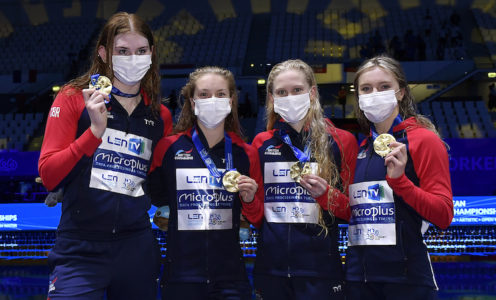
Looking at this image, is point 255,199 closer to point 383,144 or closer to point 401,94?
point 383,144

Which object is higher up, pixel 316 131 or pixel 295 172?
pixel 316 131

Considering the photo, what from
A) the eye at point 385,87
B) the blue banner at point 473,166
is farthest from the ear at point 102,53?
the blue banner at point 473,166

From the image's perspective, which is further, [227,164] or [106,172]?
[227,164]

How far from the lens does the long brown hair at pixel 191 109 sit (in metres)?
3.65

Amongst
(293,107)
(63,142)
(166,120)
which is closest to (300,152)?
(293,107)

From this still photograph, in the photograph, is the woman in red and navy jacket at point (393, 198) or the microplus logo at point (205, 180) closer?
the woman in red and navy jacket at point (393, 198)

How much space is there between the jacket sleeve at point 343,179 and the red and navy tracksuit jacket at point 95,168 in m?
1.08

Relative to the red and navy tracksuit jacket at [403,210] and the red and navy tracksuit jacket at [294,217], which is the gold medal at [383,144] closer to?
the red and navy tracksuit jacket at [403,210]

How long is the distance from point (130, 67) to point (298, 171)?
3.87 ft

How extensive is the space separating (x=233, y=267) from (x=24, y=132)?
52.5ft

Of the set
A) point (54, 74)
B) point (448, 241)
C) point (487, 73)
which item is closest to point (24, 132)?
point (54, 74)

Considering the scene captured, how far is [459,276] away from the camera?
8.48 metres

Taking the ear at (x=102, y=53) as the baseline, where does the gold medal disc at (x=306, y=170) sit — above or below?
below

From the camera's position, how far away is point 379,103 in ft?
11.0
